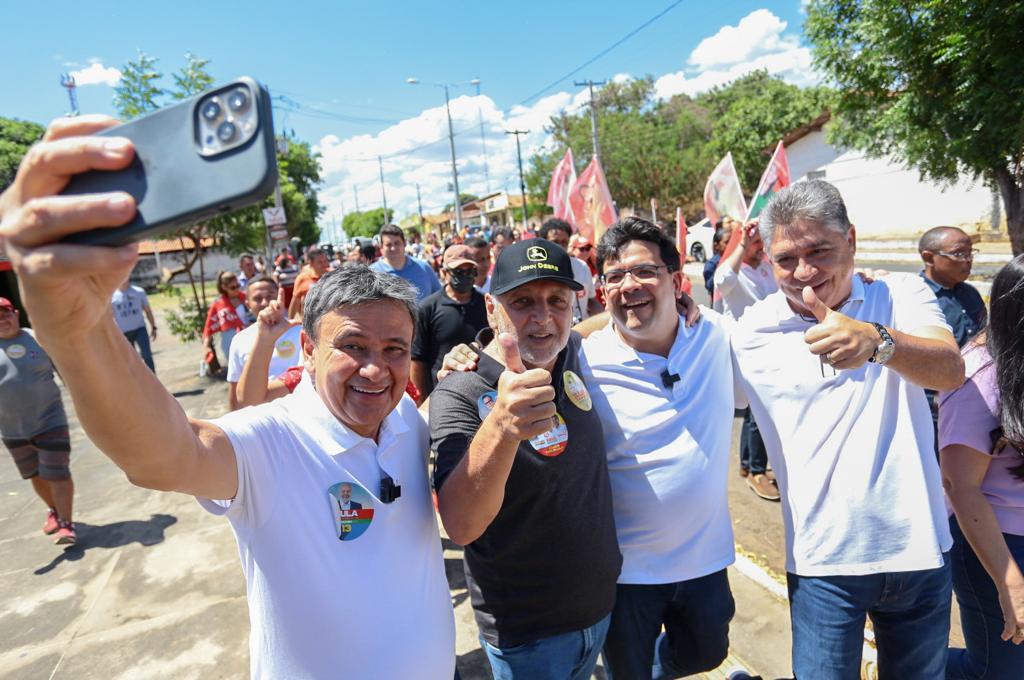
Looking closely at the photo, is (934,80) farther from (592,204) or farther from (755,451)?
(755,451)

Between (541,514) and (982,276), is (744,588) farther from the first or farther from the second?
(982,276)

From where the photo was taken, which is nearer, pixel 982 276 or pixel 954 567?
pixel 954 567

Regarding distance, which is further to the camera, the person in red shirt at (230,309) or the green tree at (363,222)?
the green tree at (363,222)

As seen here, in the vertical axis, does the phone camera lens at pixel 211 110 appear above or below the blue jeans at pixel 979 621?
above

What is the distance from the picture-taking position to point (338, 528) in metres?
1.38

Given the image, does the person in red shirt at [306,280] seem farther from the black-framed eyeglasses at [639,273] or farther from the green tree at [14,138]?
the green tree at [14,138]

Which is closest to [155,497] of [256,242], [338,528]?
[338,528]

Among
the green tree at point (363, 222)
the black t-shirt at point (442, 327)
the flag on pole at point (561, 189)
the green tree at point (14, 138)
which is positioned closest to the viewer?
the black t-shirt at point (442, 327)

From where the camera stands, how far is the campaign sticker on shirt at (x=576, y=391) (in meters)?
1.85

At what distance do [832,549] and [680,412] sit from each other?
2.12ft

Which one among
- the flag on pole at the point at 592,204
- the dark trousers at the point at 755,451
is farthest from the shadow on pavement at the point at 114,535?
the flag on pole at the point at 592,204

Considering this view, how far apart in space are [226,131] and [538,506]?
134cm

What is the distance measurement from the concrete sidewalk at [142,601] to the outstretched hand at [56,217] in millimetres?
2749

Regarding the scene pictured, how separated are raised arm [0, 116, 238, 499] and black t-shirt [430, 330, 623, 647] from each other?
80 cm
